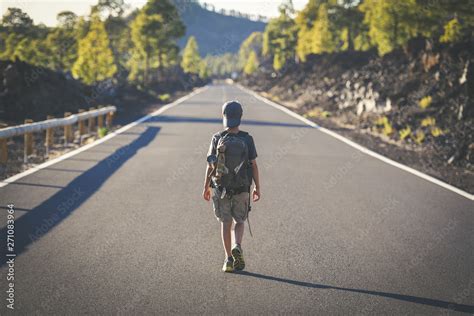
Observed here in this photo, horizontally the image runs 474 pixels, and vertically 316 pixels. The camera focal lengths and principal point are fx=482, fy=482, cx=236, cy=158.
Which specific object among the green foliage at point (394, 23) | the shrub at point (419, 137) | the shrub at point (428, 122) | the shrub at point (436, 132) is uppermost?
the green foliage at point (394, 23)

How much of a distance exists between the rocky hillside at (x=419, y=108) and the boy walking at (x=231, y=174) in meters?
5.68

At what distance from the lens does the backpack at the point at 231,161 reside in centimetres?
455

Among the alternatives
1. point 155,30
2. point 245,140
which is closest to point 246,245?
point 245,140

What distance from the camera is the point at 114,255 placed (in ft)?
16.3

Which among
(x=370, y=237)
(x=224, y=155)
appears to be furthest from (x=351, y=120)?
(x=224, y=155)

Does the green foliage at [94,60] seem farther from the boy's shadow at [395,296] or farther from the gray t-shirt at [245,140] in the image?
the boy's shadow at [395,296]

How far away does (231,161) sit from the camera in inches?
180

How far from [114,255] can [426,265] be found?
3155 millimetres

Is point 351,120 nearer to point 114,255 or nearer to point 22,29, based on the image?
point 114,255

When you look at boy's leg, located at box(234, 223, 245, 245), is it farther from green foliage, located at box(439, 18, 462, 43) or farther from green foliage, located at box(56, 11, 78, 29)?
green foliage, located at box(56, 11, 78, 29)

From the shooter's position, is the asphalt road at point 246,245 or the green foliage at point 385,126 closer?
the asphalt road at point 246,245

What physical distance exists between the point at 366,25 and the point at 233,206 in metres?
52.4

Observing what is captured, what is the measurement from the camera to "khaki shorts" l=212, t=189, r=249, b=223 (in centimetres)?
465

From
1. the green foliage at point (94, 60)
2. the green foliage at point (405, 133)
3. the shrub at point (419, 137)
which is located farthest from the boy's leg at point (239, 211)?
the green foliage at point (94, 60)
